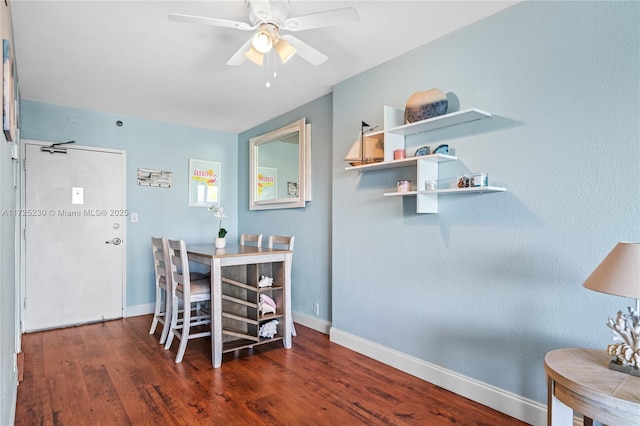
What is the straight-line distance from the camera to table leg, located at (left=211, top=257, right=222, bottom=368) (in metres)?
2.72

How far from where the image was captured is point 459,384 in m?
2.27

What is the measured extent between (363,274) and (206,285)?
1.38 meters

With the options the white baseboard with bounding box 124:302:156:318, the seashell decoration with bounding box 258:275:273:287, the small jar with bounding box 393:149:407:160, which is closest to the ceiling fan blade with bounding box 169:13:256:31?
the small jar with bounding box 393:149:407:160

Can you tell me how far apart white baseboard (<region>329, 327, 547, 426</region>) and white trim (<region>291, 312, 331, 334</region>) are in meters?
0.46

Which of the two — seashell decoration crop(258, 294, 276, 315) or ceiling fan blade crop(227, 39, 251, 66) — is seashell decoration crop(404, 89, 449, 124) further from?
seashell decoration crop(258, 294, 276, 315)

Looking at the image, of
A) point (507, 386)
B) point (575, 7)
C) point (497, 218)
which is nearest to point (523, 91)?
point (575, 7)

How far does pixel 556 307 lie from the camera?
186cm

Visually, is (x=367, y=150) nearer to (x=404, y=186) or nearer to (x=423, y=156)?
(x=404, y=186)

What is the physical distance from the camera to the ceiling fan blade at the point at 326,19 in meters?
1.68

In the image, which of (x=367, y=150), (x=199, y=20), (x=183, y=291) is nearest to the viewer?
(x=199, y=20)

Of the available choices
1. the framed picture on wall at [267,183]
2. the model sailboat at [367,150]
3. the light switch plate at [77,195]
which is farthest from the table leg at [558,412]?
the light switch plate at [77,195]

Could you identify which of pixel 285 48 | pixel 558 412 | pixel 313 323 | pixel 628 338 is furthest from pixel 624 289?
pixel 313 323

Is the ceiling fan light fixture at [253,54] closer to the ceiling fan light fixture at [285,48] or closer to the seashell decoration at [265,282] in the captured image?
the ceiling fan light fixture at [285,48]

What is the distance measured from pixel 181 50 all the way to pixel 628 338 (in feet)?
9.90
